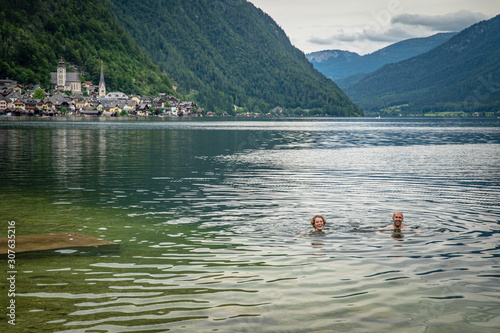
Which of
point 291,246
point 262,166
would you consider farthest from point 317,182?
point 291,246

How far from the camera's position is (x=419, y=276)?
44.3 ft

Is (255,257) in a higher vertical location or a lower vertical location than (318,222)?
lower

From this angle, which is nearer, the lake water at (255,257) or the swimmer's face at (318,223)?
the lake water at (255,257)

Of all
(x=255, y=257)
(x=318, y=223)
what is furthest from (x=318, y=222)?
(x=255, y=257)

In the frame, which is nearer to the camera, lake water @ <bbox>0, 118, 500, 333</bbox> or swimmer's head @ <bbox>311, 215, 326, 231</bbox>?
lake water @ <bbox>0, 118, 500, 333</bbox>

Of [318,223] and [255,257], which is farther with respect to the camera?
[318,223]

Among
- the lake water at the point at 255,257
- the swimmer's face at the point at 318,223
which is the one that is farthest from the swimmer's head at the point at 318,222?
the lake water at the point at 255,257

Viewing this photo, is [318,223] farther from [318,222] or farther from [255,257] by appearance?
[255,257]

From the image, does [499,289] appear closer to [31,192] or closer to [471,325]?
[471,325]

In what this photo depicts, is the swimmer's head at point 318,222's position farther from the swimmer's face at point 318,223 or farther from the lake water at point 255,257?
the lake water at point 255,257

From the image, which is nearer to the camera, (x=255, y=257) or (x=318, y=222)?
(x=255, y=257)

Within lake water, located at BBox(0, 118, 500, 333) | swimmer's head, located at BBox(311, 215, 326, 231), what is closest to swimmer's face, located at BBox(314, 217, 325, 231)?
swimmer's head, located at BBox(311, 215, 326, 231)

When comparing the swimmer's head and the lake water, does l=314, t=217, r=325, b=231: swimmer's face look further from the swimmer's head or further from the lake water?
the lake water

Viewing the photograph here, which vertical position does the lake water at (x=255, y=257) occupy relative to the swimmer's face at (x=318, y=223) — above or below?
below
